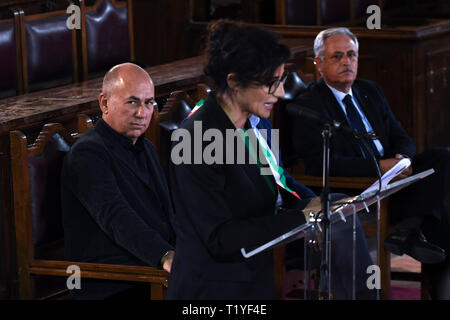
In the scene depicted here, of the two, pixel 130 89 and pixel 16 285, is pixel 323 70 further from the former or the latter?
pixel 16 285

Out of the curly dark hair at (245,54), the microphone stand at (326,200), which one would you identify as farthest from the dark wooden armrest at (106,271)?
the curly dark hair at (245,54)

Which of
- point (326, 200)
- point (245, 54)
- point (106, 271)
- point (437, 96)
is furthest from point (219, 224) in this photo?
point (437, 96)

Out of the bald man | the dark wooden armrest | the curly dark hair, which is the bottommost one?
the dark wooden armrest

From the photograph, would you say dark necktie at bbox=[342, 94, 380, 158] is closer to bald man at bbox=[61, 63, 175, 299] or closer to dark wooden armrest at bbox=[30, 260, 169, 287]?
bald man at bbox=[61, 63, 175, 299]

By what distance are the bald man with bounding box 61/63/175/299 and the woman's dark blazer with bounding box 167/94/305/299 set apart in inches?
17.0

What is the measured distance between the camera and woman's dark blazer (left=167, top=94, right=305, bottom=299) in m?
2.20

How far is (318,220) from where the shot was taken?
235 centimetres

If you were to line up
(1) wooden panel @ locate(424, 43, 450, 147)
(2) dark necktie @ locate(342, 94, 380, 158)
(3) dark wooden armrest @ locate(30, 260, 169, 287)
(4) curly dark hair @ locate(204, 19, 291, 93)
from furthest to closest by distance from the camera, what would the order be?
(1) wooden panel @ locate(424, 43, 450, 147) → (2) dark necktie @ locate(342, 94, 380, 158) → (3) dark wooden armrest @ locate(30, 260, 169, 287) → (4) curly dark hair @ locate(204, 19, 291, 93)

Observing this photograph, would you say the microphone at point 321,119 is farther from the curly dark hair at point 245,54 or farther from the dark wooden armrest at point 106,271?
the dark wooden armrest at point 106,271

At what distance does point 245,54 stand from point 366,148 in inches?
55.0

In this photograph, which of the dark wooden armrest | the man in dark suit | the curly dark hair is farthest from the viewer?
the man in dark suit

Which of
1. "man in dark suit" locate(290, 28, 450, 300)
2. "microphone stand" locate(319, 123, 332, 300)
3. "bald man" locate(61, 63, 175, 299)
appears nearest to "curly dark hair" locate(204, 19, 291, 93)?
"microphone stand" locate(319, 123, 332, 300)

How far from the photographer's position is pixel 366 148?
140 inches

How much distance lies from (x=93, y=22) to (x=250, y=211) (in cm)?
271
